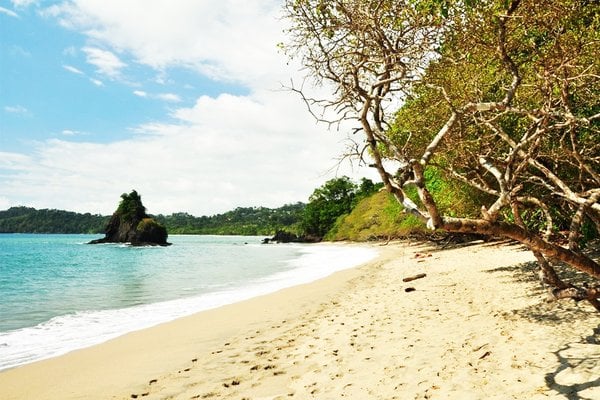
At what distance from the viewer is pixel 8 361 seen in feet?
36.6

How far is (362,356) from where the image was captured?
343 inches

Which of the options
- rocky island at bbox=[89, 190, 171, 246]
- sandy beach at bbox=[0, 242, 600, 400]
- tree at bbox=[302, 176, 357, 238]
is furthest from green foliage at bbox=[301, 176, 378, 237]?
sandy beach at bbox=[0, 242, 600, 400]

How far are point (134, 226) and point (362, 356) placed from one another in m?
123

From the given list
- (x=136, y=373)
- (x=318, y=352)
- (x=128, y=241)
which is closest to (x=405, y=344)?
(x=318, y=352)

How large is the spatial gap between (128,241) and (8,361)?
119 m

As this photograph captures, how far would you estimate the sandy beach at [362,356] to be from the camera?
679 cm

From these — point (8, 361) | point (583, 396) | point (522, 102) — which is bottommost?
point (8, 361)

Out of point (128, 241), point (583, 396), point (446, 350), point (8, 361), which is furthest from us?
point (128, 241)

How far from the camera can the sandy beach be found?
6.79 metres

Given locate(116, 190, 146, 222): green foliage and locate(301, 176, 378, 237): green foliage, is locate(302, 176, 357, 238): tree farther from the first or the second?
locate(116, 190, 146, 222): green foliage

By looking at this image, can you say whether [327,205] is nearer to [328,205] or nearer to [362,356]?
[328,205]

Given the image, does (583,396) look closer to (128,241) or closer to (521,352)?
(521,352)

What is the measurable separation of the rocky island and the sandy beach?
108320 millimetres

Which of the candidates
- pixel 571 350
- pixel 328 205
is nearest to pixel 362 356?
pixel 571 350
